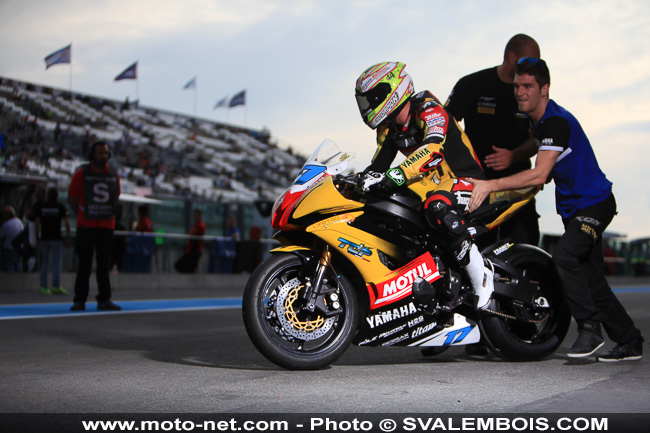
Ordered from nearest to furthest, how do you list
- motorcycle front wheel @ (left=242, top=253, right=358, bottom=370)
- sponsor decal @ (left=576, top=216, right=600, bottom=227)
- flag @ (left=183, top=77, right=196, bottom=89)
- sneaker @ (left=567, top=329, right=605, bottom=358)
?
motorcycle front wheel @ (left=242, top=253, right=358, bottom=370) < sneaker @ (left=567, top=329, right=605, bottom=358) < sponsor decal @ (left=576, top=216, right=600, bottom=227) < flag @ (left=183, top=77, right=196, bottom=89)

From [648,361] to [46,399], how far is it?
382 cm

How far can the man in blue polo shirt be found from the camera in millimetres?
5211

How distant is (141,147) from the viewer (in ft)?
130

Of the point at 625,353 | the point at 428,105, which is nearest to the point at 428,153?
the point at 428,105

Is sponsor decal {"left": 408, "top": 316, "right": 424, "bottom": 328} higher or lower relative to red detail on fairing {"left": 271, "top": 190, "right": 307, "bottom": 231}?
lower

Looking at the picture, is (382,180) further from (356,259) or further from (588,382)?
(588,382)

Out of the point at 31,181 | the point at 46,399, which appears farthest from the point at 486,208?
the point at 31,181

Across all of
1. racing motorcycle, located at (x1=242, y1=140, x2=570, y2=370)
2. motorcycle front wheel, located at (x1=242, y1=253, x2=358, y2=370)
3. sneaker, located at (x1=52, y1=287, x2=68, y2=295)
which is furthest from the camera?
sneaker, located at (x1=52, y1=287, x2=68, y2=295)

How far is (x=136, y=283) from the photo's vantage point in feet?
53.6

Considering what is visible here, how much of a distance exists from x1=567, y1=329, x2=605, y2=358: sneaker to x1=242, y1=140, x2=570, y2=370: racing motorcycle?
1.48 feet

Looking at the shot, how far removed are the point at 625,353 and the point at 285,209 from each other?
2.54 meters

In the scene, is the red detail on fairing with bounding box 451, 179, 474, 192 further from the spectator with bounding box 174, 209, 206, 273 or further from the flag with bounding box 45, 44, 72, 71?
the flag with bounding box 45, 44, 72, 71

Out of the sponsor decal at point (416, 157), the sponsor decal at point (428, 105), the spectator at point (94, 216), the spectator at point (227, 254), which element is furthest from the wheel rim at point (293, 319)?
the spectator at point (227, 254)

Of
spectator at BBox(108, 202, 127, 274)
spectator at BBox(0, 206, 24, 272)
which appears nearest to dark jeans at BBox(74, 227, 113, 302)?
spectator at BBox(0, 206, 24, 272)
